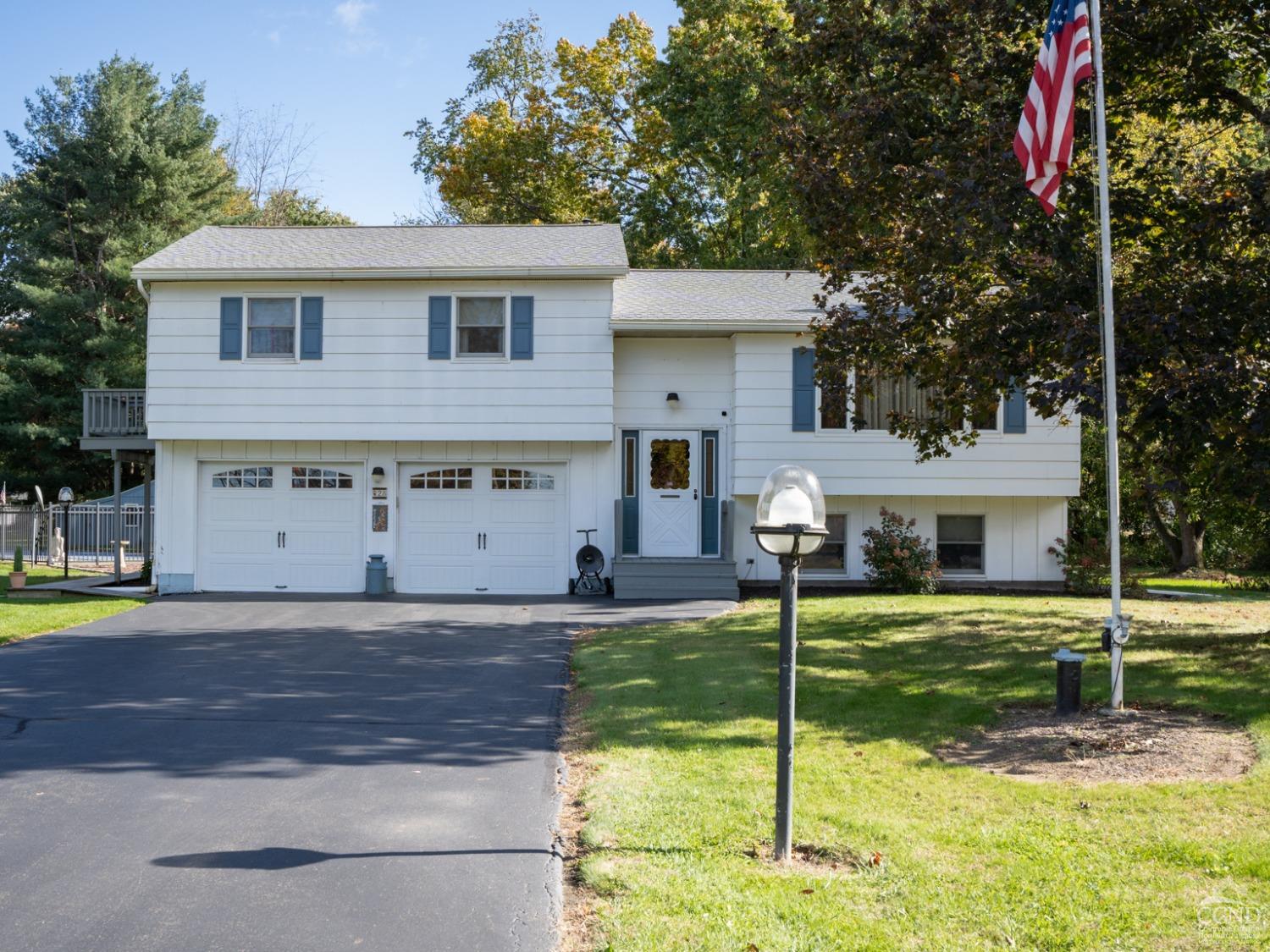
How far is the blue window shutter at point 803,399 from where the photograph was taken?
18.2 meters

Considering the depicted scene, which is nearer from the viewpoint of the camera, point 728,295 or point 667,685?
point 667,685

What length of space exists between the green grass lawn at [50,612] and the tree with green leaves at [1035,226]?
10.3m

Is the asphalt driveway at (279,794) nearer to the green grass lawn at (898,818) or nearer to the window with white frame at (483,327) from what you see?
the green grass lawn at (898,818)

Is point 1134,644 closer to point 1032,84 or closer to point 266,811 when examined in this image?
point 1032,84

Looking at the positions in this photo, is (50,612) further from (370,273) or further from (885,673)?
(885,673)

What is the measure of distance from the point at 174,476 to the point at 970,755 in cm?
1486

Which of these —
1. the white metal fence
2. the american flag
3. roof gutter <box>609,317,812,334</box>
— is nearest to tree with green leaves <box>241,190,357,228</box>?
the white metal fence

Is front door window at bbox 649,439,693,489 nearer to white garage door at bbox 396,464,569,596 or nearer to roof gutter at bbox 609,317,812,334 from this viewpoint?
white garage door at bbox 396,464,569,596

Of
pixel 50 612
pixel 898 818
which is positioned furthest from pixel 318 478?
pixel 898 818

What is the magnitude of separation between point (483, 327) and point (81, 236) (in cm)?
2331

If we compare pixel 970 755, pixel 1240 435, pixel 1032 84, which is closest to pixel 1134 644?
pixel 1240 435

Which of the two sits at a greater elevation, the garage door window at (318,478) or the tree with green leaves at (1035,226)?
the tree with green leaves at (1035,226)

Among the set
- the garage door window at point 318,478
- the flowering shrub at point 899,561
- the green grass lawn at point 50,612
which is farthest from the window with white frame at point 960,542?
the green grass lawn at point 50,612

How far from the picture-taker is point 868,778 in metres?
6.76
